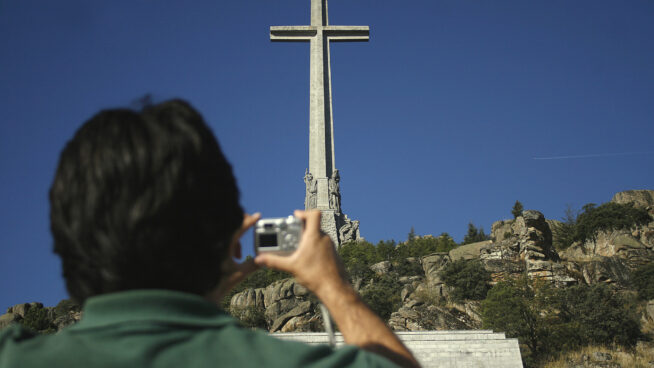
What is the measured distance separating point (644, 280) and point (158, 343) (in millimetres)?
33070

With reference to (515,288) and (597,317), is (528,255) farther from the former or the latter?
(597,317)

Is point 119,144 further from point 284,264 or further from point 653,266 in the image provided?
point 653,266

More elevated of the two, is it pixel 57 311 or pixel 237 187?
pixel 237 187

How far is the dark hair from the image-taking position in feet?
3.44

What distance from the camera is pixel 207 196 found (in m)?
1.12

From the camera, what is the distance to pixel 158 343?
0.95 metres

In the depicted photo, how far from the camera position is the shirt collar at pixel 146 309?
99cm

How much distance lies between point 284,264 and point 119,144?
453mm

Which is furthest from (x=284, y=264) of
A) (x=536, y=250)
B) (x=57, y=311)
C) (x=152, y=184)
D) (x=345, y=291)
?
(x=57, y=311)

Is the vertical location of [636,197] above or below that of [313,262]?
above

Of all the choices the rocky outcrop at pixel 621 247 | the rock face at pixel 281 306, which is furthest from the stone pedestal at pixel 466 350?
the rocky outcrop at pixel 621 247

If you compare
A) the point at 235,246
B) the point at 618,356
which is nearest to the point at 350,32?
the point at 618,356

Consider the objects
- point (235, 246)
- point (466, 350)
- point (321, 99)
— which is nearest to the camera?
point (235, 246)

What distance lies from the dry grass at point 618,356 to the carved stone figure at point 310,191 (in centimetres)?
2020
